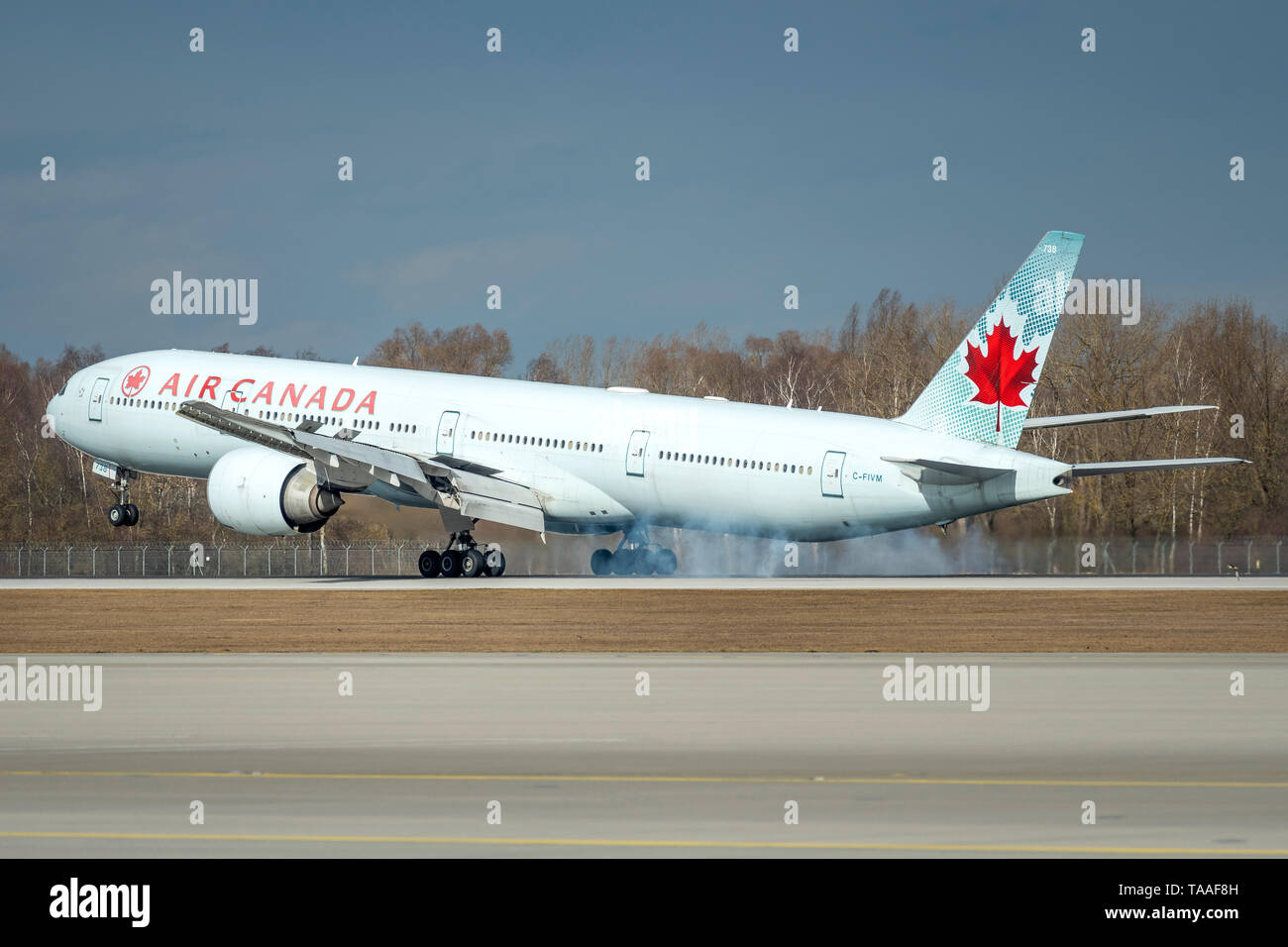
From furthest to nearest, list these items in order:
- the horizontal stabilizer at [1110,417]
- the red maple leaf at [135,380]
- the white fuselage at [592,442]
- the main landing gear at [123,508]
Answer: the main landing gear at [123,508]
the red maple leaf at [135,380]
the white fuselage at [592,442]
the horizontal stabilizer at [1110,417]

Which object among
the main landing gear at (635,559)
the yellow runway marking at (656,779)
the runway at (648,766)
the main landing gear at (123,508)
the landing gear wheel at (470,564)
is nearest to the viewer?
the runway at (648,766)

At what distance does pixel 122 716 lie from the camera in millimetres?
18141

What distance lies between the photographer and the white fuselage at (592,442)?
132ft

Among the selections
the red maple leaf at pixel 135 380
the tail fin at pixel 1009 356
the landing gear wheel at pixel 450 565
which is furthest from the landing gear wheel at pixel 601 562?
the red maple leaf at pixel 135 380

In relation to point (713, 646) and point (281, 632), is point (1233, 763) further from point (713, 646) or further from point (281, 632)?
point (281, 632)

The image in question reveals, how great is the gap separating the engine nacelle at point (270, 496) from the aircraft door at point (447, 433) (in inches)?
142

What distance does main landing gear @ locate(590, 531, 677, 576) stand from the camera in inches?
1841

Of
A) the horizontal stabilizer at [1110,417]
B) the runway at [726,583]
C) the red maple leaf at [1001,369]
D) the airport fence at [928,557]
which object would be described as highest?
the red maple leaf at [1001,369]

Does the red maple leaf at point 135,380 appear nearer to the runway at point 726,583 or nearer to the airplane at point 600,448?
the airplane at point 600,448

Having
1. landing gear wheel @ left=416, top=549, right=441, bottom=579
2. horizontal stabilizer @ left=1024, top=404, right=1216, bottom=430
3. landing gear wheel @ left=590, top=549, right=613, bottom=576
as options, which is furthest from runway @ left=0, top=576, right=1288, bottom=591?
horizontal stabilizer @ left=1024, top=404, right=1216, bottom=430

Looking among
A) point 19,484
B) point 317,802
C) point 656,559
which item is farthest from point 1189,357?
point 317,802

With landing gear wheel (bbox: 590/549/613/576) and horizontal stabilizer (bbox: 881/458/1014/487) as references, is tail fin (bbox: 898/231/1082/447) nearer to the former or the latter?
horizontal stabilizer (bbox: 881/458/1014/487)

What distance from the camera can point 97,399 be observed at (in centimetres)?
4950

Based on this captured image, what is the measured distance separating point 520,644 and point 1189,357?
2866 inches
